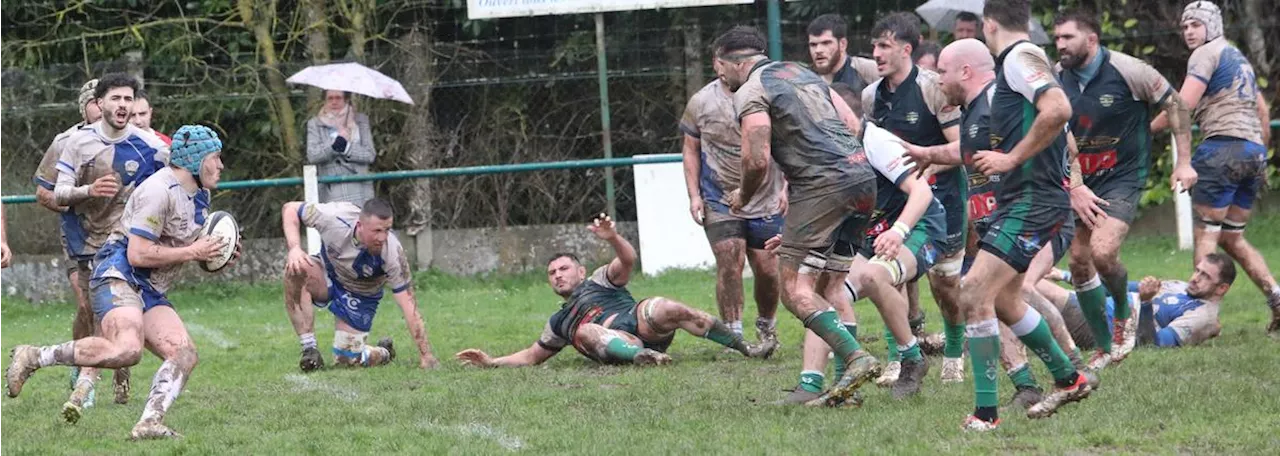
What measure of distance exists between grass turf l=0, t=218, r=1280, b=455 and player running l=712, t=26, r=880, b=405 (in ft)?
1.50

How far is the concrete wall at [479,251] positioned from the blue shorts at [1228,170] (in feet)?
22.4

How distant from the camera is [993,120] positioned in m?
7.19

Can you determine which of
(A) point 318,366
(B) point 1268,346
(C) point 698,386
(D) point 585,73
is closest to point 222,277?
(D) point 585,73

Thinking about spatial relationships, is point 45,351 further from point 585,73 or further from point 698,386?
point 585,73

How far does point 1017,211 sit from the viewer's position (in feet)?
23.0

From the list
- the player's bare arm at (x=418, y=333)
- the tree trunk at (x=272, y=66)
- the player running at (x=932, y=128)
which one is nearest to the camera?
the player running at (x=932, y=128)

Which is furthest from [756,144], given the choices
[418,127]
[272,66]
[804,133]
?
[272,66]

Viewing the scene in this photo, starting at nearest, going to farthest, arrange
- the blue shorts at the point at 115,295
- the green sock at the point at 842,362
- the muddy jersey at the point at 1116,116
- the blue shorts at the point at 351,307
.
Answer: the blue shorts at the point at 115,295, the green sock at the point at 842,362, the muddy jersey at the point at 1116,116, the blue shorts at the point at 351,307

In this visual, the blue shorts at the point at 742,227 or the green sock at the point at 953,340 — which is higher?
the blue shorts at the point at 742,227

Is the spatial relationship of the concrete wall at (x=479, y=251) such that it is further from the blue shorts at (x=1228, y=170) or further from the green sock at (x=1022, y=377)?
the green sock at (x=1022, y=377)

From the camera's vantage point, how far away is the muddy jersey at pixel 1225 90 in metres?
10.3

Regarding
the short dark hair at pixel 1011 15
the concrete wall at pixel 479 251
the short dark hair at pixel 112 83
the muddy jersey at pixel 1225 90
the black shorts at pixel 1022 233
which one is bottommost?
the concrete wall at pixel 479 251

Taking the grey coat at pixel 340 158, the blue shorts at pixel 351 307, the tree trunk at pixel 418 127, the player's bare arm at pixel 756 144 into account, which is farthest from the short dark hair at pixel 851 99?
the tree trunk at pixel 418 127

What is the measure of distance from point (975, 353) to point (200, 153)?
3.42 meters
